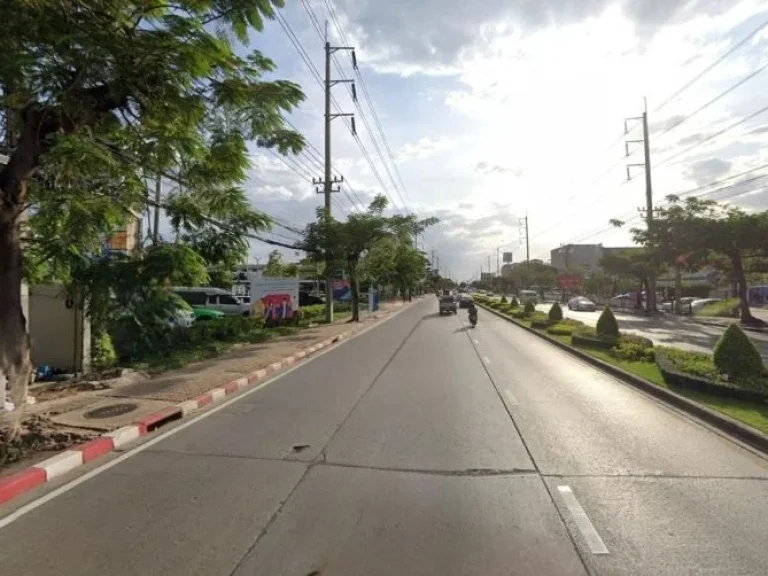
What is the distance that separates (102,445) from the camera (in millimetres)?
6875

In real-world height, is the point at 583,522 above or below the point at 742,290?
below

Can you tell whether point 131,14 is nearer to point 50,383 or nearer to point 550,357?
point 50,383

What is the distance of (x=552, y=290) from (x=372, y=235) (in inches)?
3657

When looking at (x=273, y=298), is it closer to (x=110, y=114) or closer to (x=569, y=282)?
(x=110, y=114)

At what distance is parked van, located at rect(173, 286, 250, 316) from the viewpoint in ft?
106

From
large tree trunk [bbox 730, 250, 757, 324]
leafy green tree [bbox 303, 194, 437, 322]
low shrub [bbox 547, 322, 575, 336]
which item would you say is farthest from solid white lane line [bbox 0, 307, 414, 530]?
large tree trunk [bbox 730, 250, 757, 324]

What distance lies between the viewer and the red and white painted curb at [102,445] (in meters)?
5.52

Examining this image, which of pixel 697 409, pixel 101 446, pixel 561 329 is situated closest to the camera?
pixel 101 446

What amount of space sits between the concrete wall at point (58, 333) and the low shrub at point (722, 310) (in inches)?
1559

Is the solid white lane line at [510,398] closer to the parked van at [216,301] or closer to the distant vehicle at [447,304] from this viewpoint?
the parked van at [216,301]

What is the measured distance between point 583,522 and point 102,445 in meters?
5.32

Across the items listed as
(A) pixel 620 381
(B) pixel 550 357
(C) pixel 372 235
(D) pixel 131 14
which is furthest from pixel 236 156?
(C) pixel 372 235

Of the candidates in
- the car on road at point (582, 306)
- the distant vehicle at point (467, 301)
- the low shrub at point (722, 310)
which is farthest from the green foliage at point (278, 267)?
the low shrub at point (722, 310)

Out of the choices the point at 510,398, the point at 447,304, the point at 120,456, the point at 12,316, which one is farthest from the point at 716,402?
the point at 447,304
